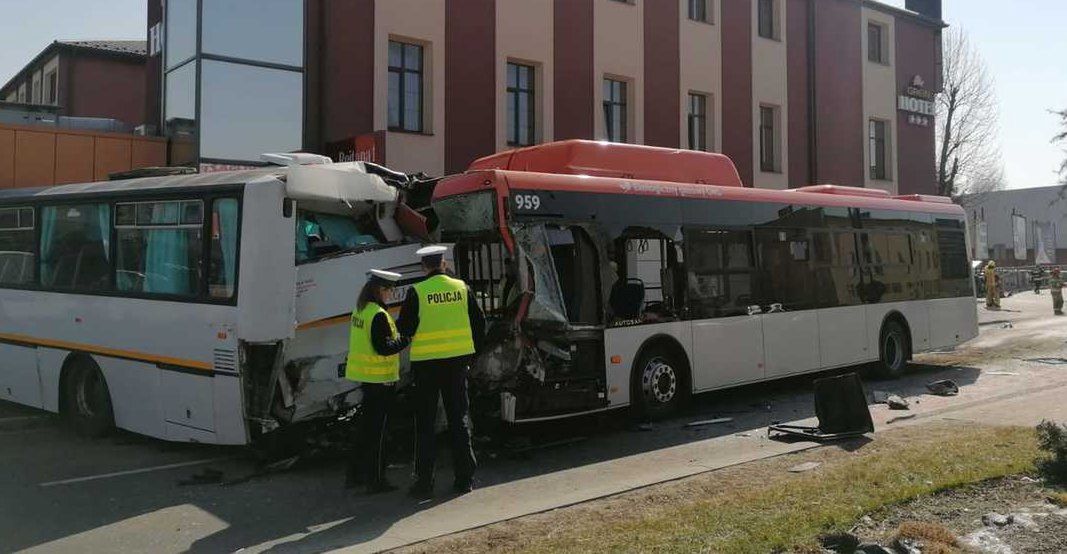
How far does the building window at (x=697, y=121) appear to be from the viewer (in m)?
→ 22.5

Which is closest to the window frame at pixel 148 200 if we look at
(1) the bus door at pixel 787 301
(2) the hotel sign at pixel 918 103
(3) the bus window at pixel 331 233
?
(3) the bus window at pixel 331 233

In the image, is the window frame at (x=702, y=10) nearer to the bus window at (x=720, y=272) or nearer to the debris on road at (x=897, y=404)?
the bus window at (x=720, y=272)

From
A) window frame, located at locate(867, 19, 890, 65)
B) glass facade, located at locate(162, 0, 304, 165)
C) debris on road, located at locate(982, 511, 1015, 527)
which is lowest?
debris on road, located at locate(982, 511, 1015, 527)

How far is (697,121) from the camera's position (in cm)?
2275

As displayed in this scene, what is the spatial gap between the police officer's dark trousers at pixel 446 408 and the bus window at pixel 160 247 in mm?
2617

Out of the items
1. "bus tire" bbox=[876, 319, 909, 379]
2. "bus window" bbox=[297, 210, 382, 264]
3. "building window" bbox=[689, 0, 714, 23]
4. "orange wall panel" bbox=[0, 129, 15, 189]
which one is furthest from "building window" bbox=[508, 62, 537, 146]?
"bus window" bbox=[297, 210, 382, 264]

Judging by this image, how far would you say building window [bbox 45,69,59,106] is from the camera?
2275 centimetres

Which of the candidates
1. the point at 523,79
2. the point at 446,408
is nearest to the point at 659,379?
the point at 446,408

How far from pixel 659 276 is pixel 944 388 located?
5.02 metres

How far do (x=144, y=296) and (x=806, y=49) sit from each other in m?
22.2

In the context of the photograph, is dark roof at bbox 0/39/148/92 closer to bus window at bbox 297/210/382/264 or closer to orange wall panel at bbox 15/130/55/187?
orange wall panel at bbox 15/130/55/187

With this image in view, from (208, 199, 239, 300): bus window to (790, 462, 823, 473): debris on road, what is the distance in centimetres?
524

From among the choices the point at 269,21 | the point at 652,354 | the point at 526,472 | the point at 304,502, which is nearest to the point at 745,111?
the point at 269,21

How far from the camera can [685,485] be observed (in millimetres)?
6887
